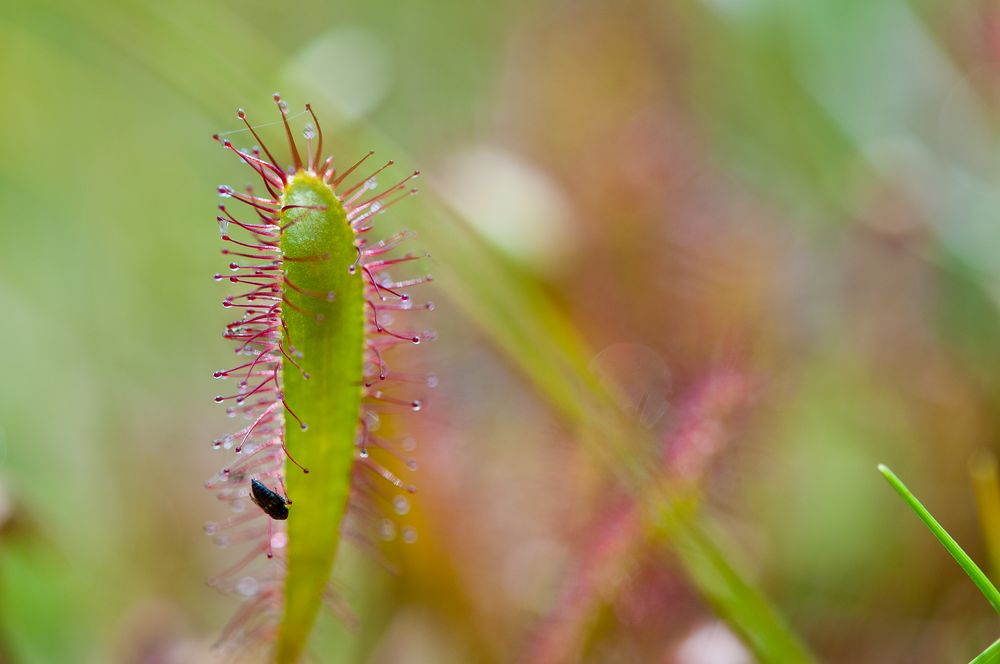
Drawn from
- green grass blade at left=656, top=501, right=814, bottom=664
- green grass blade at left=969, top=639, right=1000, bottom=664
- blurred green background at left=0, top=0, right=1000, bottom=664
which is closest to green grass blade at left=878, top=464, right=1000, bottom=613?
green grass blade at left=969, top=639, right=1000, bottom=664

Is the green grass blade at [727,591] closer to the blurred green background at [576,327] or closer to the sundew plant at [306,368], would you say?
the blurred green background at [576,327]

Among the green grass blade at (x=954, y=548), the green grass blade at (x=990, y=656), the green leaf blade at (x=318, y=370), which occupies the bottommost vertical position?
the green grass blade at (x=990, y=656)

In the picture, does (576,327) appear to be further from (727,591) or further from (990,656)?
(990,656)

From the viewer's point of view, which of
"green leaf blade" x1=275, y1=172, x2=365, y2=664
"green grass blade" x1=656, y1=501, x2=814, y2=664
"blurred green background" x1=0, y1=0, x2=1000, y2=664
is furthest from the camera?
"blurred green background" x1=0, y1=0, x2=1000, y2=664

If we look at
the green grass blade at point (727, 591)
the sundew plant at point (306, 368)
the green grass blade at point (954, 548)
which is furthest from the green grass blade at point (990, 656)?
the sundew plant at point (306, 368)

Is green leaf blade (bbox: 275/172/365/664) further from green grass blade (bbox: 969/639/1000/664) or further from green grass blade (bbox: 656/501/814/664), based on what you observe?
green grass blade (bbox: 969/639/1000/664)

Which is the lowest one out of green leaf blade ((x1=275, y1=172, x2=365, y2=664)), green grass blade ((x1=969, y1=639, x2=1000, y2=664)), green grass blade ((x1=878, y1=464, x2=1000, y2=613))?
green grass blade ((x1=969, y1=639, x2=1000, y2=664))

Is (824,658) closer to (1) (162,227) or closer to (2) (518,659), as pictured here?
(2) (518,659)

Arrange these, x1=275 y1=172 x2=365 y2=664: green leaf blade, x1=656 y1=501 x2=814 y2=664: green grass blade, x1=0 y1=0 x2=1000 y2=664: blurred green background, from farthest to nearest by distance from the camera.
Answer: x1=0 y1=0 x2=1000 y2=664: blurred green background < x1=656 y1=501 x2=814 y2=664: green grass blade < x1=275 y1=172 x2=365 y2=664: green leaf blade

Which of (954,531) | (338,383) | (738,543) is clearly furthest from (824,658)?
(338,383)
